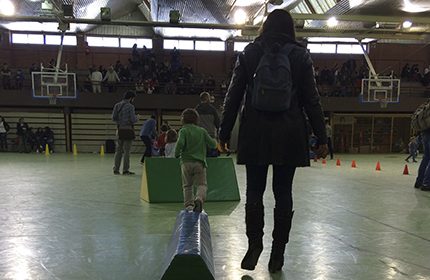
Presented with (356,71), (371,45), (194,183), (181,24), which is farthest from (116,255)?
(371,45)

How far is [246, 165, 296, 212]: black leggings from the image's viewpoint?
281cm

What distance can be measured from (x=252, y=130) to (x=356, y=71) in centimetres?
2050

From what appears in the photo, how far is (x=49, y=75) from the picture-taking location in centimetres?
1480

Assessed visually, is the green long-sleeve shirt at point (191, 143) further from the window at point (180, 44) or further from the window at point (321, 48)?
the window at point (321, 48)

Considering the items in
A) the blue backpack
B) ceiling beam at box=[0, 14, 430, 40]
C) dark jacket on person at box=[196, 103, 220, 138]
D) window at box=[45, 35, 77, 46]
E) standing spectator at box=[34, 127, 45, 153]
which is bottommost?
standing spectator at box=[34, 127, 45, 153]

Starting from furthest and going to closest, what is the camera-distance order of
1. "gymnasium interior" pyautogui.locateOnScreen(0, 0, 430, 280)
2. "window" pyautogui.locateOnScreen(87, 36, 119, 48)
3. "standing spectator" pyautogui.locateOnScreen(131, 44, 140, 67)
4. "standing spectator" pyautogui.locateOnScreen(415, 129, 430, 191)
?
1. "window" pyautogui.locateOnScreen(87, 36, 119, 48)
2. "standing spectator" pyautogui.locateOnScreen(131, 44, 140, 67)
3. "standing spectator" pyautogui.locateOnScreen(415, 129, 430, 191)
4. "gymnasium interior" pyautogui.locateOnScreen(0, 0, 430, 280)

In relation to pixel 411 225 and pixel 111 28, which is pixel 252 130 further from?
pixel 111 28

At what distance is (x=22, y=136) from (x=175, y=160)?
1385 cm

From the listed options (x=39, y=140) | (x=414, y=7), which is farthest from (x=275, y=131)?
(x=39, y=140)

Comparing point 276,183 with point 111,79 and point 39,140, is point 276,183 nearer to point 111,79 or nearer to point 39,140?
point 111,79

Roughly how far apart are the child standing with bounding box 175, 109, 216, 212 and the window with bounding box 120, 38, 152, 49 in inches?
731

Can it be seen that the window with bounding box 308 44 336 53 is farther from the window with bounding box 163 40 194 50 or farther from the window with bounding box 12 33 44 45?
the window with bounding box 12 33 44 45

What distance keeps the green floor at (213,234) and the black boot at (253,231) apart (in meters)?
0.10

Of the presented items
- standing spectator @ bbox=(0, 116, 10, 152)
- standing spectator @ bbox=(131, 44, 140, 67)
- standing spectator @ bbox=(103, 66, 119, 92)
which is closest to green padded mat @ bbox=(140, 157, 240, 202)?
standing spectator @ bbox=(103, 66, 119, 92)
